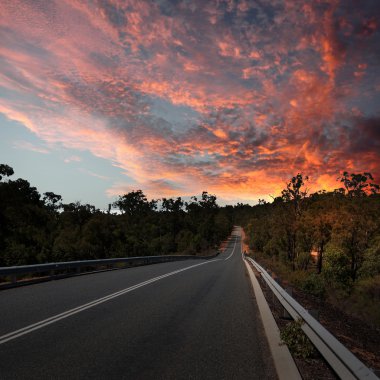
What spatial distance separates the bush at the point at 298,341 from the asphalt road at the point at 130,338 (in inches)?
15.0

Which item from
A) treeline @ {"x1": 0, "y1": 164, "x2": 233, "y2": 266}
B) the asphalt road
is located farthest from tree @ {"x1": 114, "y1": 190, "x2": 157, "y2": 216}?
the asphalt road

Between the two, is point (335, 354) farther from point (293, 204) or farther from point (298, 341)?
point (293, 204)

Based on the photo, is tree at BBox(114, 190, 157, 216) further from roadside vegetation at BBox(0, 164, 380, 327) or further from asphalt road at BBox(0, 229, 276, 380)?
asphalt road at BBox(0, 229, 276, 380)

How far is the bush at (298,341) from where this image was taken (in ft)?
15.5

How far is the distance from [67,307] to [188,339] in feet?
12.2

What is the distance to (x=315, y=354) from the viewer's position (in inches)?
190

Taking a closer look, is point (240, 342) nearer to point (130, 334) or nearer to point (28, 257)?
point (130, 334)

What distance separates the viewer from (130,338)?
5.58m

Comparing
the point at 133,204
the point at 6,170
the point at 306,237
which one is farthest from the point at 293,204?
the point at 133,204

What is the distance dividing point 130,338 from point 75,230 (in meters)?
57.1

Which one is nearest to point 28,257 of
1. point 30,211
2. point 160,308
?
point 30,211

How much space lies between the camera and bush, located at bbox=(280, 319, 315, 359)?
4730 mm

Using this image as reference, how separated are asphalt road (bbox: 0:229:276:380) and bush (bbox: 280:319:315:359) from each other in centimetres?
38

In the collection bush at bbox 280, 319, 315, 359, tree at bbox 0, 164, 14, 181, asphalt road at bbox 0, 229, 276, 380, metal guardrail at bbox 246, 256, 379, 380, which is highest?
tree at bbox 0, 164, 14, 181
